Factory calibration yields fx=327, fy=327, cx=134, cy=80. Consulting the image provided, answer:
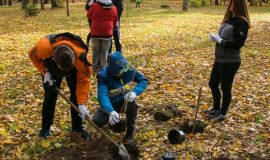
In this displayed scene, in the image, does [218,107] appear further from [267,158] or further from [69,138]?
[69,138]

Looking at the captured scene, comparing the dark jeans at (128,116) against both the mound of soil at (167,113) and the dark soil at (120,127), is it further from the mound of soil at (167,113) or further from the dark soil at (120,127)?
the mound of soil at (167,113)

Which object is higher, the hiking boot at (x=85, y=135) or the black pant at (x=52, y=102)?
the black pant at (x=52, y=102)

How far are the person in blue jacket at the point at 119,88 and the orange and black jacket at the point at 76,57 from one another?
11.9 inches

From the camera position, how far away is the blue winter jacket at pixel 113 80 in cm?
436

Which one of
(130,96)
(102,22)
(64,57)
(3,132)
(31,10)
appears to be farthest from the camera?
(31,10)

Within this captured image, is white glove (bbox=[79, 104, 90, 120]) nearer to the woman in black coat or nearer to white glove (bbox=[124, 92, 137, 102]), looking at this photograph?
white glove (bbox=[124, 92, 137, 102])

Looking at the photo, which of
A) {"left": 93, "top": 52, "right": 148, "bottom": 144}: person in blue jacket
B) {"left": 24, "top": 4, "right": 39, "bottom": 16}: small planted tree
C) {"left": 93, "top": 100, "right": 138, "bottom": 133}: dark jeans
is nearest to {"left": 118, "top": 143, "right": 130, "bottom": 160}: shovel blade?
{"left": 93, "top": 52, "right": 148, "bottom": 144}: person in blue jacket

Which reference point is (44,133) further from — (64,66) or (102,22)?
(102,22)

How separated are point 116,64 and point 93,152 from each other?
3.90ft

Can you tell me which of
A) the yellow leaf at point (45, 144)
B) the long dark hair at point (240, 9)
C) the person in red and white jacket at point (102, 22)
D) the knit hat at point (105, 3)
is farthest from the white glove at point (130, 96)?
the knit hat at point (105, 3)

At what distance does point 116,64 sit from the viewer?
14.3ft

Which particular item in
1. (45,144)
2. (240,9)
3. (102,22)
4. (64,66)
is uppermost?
(240,9)

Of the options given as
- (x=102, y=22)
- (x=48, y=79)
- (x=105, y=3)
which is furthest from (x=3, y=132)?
(x=105, y=3)

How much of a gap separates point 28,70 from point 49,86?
4.78m
